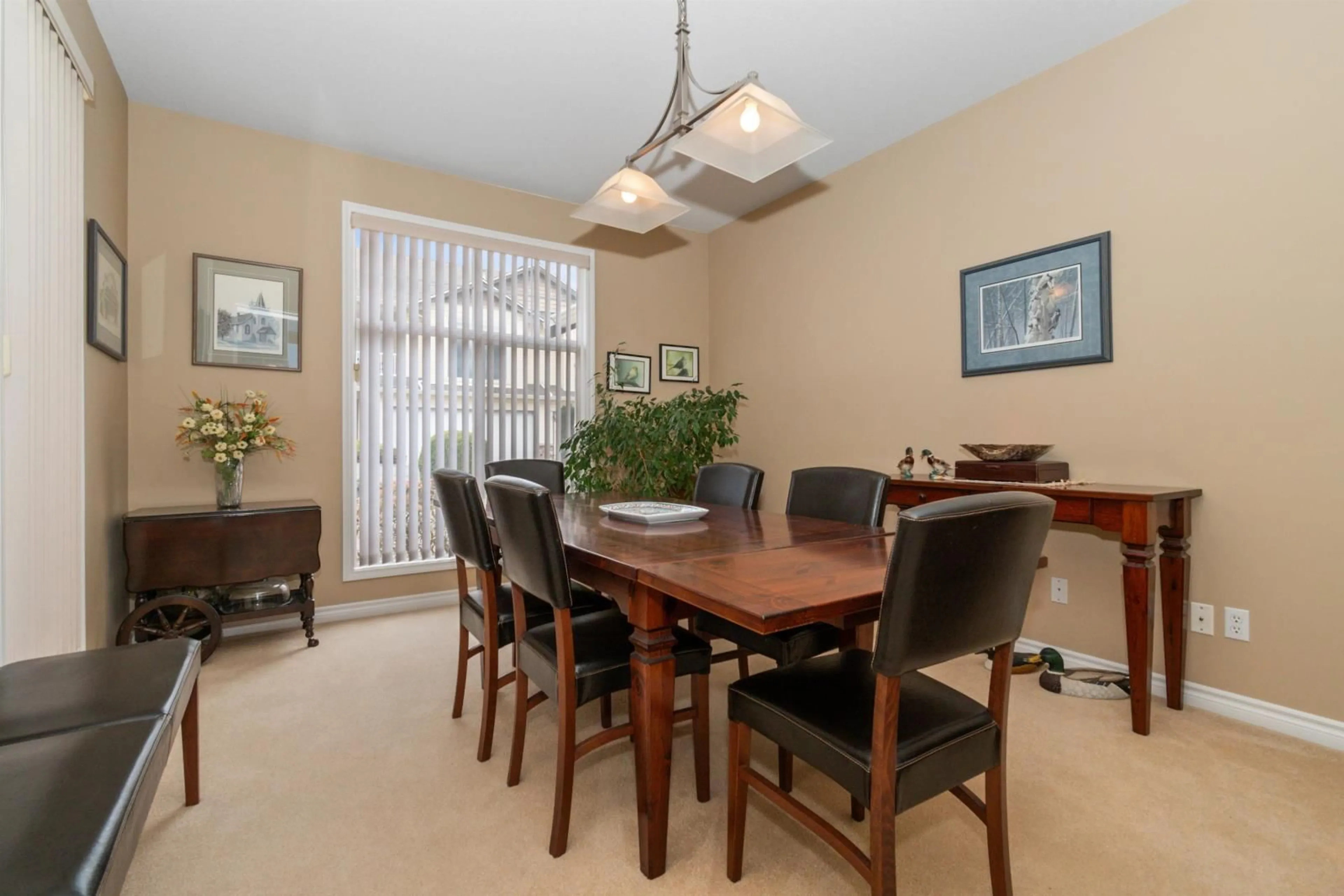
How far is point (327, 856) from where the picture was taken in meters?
1.54

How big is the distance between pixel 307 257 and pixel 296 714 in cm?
247

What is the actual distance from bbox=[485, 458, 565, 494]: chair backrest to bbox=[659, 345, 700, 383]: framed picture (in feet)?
5.32

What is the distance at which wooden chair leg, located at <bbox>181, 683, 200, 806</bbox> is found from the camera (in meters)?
1.72

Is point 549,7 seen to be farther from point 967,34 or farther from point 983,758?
point 983,758

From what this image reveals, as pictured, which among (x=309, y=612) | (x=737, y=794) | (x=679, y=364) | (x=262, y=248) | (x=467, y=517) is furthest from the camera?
(x=679, y=364)

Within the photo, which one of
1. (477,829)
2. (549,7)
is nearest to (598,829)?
(477,829)

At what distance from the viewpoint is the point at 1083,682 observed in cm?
249

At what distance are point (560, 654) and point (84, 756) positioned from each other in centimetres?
88

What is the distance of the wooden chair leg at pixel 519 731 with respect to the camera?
1.82 meters

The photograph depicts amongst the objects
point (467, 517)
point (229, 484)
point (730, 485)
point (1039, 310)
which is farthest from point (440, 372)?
point (1039, 310)

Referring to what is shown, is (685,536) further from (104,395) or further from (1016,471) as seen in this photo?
(104,395)

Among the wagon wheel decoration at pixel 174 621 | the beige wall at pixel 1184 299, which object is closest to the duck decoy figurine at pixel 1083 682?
the beige wall at pixel 1184 299

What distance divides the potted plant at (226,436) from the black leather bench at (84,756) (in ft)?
5.28

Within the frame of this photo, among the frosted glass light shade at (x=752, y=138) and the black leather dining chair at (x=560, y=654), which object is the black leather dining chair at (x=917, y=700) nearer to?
the black leather dining chair at (x=560, y=654)
